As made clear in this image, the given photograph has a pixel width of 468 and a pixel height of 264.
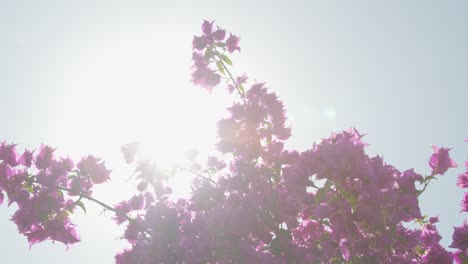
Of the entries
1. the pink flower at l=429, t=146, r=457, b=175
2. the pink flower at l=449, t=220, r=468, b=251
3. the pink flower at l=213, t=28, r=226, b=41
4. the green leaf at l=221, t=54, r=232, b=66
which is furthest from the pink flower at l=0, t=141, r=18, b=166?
the pink flower at l=449, t=220, r=468, b=251

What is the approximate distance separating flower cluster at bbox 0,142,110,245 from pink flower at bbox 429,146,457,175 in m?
3.69

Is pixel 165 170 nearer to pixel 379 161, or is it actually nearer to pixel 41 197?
pixel 41 197

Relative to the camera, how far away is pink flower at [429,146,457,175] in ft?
11.8

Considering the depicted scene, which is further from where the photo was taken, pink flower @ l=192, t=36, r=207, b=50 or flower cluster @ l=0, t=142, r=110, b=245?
pink flower @ l=192, t=36, r=207, b=50

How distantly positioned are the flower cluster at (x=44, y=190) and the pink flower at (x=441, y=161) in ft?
12.1

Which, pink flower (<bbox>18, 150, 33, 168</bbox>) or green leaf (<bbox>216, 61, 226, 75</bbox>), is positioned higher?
green leaf (<bbox>216, 61, 226, 75</bbox>)

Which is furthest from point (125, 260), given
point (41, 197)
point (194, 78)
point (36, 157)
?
point (194, 78)

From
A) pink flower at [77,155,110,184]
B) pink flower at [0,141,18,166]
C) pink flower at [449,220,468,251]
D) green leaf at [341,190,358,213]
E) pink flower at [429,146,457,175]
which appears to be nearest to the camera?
green leaf at [341,190,358,213]

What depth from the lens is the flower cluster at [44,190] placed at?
4.09 meters

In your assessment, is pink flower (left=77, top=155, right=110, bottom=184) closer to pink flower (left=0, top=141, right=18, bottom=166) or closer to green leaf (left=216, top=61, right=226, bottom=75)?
pink flower (left=0, top=141, right=18, bottom=166)

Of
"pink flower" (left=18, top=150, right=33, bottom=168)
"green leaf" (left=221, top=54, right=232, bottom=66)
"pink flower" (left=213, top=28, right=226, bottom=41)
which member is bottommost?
"pink flower" (left=18, top=150, right=33, bottom=168)

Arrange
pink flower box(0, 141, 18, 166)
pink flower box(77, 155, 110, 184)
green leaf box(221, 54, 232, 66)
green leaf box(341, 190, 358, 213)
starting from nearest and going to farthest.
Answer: green leaf box(341, 190, 358, 213), pink flower box(0, 141, 18, 166), pink flower box(77, 155, 110, 184), green leaf box(221, 54, 232, 66)

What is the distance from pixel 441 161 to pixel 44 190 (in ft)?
13.3

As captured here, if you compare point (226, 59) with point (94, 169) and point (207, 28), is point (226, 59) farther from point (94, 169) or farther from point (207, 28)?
point (94, 169)
